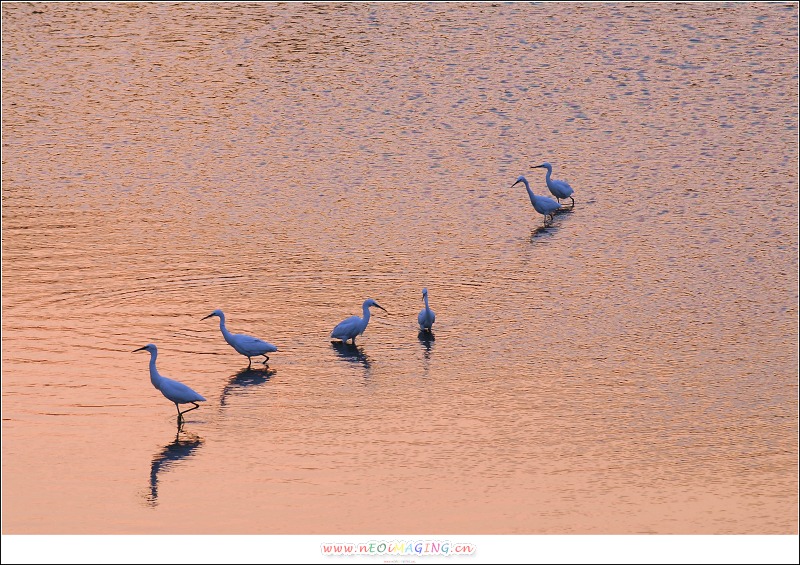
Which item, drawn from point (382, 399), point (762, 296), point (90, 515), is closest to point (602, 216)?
point (762, 296)

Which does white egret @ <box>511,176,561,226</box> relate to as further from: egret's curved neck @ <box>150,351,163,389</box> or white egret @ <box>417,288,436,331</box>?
egret's curved neck @ <box>150,351,163,389</box>

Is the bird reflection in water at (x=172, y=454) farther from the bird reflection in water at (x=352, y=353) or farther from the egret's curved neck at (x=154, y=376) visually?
the bird reflection in water at (x=352, y=353)

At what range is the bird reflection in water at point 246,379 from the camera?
17859 millimetres

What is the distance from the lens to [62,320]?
65.7ft

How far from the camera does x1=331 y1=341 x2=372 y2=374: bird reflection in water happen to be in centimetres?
1862

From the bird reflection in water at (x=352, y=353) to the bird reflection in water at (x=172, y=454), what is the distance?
9.21ft

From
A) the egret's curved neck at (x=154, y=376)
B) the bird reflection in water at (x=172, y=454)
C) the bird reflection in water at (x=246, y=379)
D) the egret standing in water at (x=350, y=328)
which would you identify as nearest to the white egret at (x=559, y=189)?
the egret standing in water at (x=350, y=328)

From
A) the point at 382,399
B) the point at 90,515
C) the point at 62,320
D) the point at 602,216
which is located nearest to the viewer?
the point at 90,515

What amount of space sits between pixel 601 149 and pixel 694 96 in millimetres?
3458

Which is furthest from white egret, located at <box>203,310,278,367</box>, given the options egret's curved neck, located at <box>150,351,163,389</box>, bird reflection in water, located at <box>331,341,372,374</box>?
egret's curved neck, located at <box>150,351,163,389</box>

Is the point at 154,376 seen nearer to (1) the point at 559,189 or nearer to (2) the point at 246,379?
(2) the point at 246,379

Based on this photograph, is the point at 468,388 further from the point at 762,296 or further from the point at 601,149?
the point at 601,149

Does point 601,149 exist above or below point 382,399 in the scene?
above

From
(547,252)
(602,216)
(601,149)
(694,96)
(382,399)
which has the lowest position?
(382,399)
